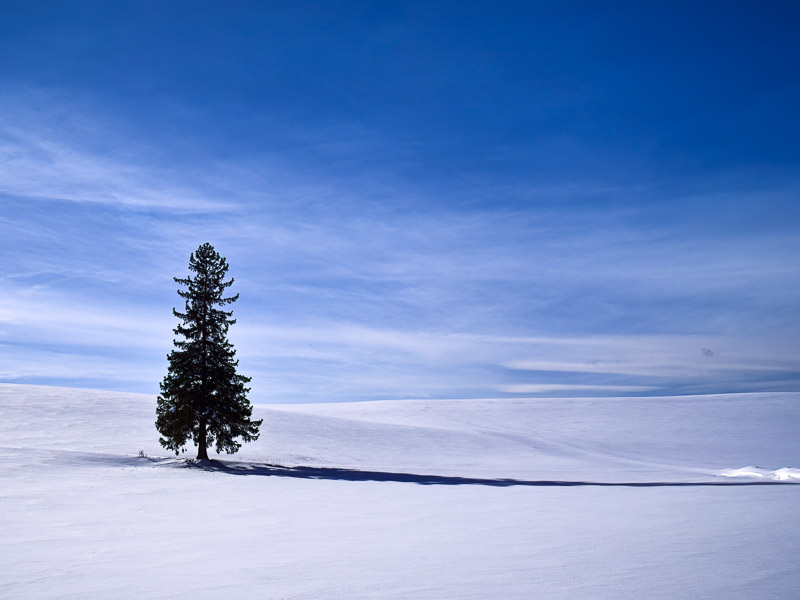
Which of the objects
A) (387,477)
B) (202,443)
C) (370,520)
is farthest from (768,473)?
(202,443)

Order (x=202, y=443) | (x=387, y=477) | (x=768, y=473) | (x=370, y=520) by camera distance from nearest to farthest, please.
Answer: (x=370, y=520)
(x=387, y=477)
(x=768, y=473)
(x=202, y=443)

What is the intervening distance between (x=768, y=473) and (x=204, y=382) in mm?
25271

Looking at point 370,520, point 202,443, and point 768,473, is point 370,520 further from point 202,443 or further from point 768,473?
point 768,473

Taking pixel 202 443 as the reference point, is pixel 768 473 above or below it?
below

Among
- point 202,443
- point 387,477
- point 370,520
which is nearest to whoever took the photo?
point 370,520

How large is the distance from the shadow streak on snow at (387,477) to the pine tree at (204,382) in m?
1.28

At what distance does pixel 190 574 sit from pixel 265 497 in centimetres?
1007

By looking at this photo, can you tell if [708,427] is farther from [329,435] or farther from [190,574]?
[190,574]

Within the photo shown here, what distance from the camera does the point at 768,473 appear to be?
1078 inches

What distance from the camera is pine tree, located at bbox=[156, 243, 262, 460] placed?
27375mm

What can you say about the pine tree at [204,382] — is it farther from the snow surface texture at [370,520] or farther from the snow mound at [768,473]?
the snow mound at [768,473]

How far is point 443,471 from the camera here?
92.8 ft

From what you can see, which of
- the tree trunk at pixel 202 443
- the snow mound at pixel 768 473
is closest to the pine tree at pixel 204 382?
the tree trunk at pixel 202 443

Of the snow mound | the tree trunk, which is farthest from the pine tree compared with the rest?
the snow mound
